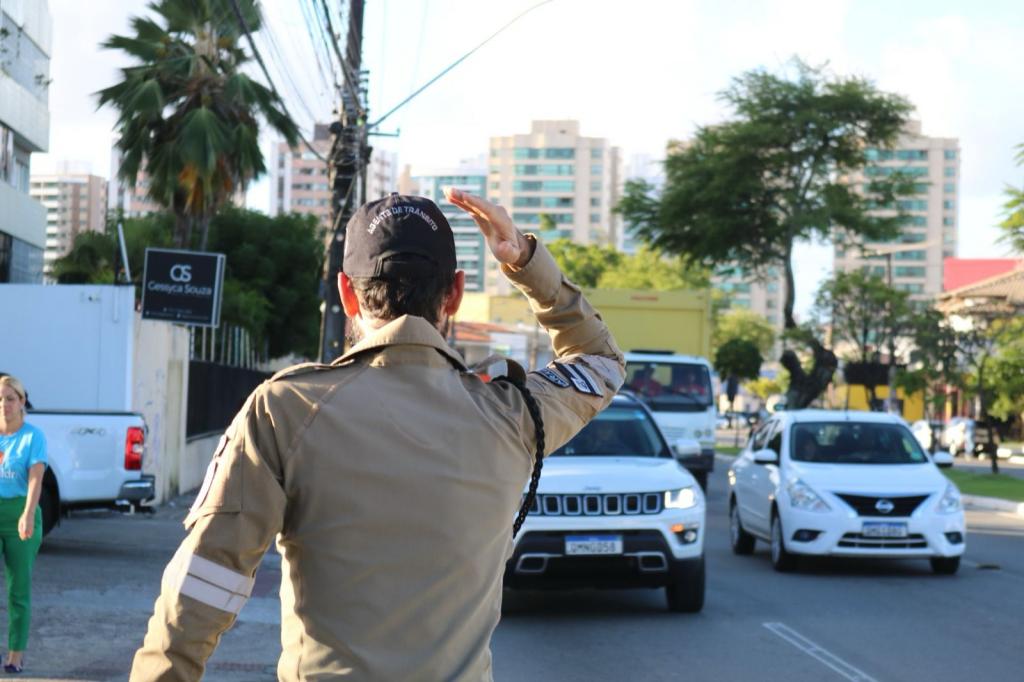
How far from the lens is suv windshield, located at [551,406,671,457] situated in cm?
1264

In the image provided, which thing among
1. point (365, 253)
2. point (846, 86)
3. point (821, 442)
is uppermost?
point (846, 86)

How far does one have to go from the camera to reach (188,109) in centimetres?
3094

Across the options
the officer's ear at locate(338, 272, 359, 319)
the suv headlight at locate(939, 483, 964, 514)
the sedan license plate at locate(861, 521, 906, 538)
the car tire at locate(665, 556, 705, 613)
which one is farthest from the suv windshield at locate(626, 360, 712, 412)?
the officer's ear at locate(338, 272, 359, 319)

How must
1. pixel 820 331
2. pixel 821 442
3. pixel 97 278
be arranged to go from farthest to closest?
1. pixel 820 331
2. pixel 97 278
3. pixel 821 442

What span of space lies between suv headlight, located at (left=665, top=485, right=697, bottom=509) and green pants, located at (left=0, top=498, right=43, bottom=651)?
4.70 metres

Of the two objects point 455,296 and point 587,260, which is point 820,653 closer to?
point 455,296

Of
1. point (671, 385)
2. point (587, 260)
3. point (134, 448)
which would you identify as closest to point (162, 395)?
point (134, 448)

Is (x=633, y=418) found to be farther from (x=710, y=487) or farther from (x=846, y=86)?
(x=846, y=86)

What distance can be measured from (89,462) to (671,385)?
1287 centimetres

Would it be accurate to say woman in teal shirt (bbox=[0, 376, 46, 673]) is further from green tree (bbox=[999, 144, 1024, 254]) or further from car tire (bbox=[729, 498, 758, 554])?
green tree (bbox=[999, 144, 1024, 254])

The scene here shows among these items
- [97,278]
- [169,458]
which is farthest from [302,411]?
[97,278]

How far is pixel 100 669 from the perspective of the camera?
28.1 feet

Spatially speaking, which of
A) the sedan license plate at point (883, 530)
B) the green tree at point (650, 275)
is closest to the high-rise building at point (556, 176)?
the green tree at point (650, 275)

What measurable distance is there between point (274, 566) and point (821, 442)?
19.2 feet
